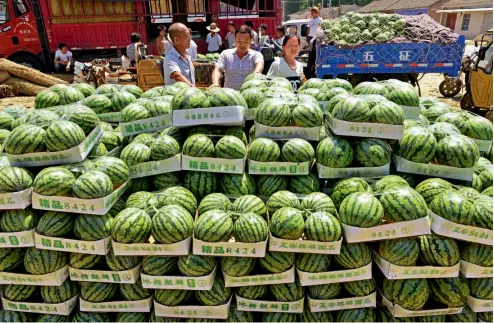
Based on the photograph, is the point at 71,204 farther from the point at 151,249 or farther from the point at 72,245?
the point at 151,249

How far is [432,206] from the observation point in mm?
2402

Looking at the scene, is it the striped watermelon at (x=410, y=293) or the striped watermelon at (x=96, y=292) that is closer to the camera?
the striped watermelon at (x=410, y=293)

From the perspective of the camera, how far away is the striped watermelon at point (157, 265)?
241 centimetres

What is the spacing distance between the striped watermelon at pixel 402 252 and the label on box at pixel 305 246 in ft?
1.14

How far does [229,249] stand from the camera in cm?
232

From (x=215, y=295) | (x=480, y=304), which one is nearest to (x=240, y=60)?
(x=215, y=295)

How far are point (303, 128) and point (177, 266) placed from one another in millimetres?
1404

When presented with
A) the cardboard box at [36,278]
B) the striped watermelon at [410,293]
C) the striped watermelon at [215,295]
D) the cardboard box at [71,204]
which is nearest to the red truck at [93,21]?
the cardboard box at [71,204]

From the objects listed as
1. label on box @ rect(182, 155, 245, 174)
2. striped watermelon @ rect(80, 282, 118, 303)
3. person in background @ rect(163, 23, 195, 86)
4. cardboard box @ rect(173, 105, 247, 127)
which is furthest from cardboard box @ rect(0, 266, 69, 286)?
person in background @ rect(163, 23, 195, 86)

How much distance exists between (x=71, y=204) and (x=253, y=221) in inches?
48.5

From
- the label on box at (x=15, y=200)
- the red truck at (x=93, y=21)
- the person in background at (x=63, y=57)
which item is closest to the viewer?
the label on box at (x=15, y=200)

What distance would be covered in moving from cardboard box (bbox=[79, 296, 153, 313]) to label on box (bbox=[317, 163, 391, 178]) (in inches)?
62.2

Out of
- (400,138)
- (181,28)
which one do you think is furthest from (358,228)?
(181,28)

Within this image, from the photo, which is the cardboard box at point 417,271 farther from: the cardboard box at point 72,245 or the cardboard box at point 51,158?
the cardboard box at point 51,158
